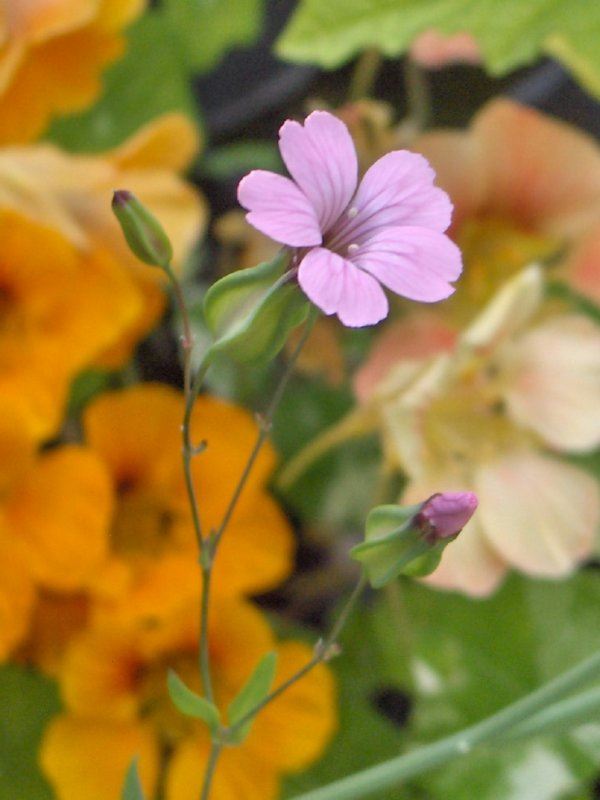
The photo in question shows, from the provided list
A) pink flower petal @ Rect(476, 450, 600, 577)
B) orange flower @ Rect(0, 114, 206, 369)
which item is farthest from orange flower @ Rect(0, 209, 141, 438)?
pink flower petal @ Rect(476, 450, 600, 577)

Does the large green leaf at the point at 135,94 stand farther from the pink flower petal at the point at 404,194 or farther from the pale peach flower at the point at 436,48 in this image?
the pink flower petal at the point at 404,194

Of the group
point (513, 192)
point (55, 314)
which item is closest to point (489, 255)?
point (513, 192)

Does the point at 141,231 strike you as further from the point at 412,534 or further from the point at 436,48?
the point at 436,48

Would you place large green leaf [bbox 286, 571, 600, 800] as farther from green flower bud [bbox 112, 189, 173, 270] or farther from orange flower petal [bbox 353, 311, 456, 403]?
green flower bud [bbox 112, 189, 173, 270]

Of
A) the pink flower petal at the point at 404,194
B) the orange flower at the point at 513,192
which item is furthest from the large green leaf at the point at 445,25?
→ the pink flower petal at the point at 404,194

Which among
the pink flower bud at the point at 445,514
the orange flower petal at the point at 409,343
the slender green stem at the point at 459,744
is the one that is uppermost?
the pink flower bud at the point at 445,514

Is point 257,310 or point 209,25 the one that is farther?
point 209,25
